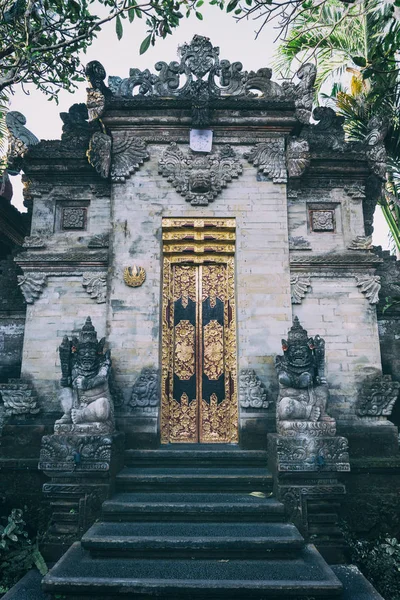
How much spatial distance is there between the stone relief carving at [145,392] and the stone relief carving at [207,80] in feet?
16.9

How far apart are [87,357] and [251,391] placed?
8.67ft

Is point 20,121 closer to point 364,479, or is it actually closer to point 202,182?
point 202,182

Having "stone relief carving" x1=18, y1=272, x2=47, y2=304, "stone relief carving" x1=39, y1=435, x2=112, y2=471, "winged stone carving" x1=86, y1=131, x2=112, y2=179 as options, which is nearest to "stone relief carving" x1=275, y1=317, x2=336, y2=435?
"stone relief carving" x1=39, y1=435, x2=112, y2=471

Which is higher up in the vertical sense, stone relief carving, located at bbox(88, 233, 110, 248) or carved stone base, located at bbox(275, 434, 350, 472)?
stone relief carving, located at bbox(88, 233, 110, 248)

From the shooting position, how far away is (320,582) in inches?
169

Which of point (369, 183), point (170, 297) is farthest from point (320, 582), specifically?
point (369, 183)

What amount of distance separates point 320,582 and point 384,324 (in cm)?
491

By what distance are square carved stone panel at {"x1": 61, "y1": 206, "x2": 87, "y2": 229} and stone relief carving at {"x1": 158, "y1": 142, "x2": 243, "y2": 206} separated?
1.69 meters

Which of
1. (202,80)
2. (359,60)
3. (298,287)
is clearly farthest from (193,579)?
(202,80)

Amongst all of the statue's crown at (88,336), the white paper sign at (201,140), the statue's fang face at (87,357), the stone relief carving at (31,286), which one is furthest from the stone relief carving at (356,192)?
the stone relief carving at (31,286)

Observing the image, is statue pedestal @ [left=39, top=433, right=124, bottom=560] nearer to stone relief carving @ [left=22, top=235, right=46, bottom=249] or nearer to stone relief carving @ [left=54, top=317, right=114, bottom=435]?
stone relief carving @ [left=54, top=317, right=114, bottom=435]

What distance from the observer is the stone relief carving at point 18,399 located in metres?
7.08

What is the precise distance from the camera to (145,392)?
6887mm

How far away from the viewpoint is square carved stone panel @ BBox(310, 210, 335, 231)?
798 centimetres
